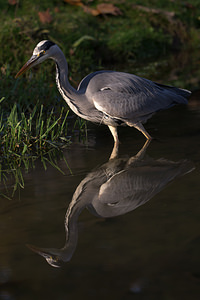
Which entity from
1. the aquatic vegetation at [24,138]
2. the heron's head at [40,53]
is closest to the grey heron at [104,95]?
the heron's head at [40,53]

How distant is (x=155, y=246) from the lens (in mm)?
4332

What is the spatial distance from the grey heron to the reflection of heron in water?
51cm

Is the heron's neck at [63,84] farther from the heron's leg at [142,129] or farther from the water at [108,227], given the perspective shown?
the heron's leg at [142,129]

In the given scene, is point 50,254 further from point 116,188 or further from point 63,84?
point 63,84

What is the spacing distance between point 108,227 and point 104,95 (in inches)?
96.1

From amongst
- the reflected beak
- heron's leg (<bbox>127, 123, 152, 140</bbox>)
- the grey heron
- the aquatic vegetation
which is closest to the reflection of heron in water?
the reflected beak

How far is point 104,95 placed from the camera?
686 cm

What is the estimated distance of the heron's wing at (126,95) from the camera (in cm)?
687

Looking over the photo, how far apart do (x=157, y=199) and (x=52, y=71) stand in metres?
7.10

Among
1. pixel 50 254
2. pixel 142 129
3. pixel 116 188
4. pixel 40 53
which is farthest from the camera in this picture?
pixel 142 129

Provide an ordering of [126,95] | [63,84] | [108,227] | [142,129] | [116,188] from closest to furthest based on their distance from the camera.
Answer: [108,227] → [116,188] → [63,84] → [126,95] → [142,129]

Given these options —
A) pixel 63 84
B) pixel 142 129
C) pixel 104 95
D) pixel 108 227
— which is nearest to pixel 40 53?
pixel 63 84

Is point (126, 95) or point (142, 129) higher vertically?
point (126, 95)

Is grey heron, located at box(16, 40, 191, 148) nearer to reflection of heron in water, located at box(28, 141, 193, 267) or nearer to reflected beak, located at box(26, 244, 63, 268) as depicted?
reflection of heron in water, located at box(28, 141, 193, 267)
